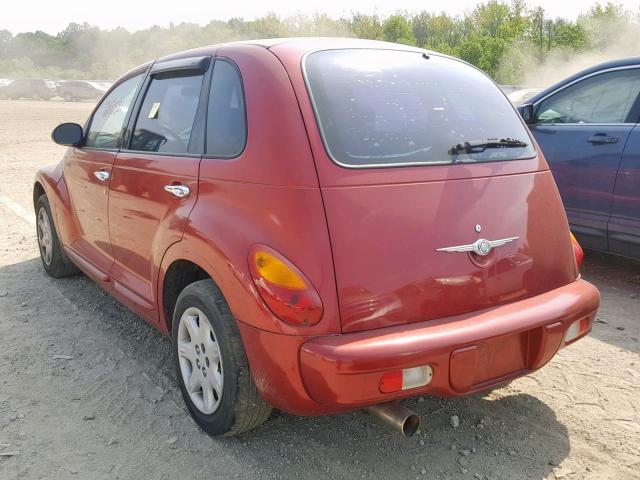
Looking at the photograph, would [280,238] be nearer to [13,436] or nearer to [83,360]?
[13,436]

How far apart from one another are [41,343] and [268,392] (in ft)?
6.83

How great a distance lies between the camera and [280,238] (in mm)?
2311

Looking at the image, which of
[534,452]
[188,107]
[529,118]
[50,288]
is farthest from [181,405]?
[529,118]

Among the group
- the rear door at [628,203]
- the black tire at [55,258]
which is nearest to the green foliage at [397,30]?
the rear door at [628,203]

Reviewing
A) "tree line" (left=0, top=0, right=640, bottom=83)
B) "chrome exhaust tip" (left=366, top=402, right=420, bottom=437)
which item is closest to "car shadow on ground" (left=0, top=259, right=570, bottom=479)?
"chrome exhaust tip" (left=366, top=402, right=420, bottom=437)

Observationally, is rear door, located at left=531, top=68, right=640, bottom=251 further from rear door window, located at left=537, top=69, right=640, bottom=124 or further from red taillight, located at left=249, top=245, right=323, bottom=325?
red taillight, located at left=249, top=245, right=323, bottom=325

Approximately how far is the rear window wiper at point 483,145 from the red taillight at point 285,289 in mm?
903

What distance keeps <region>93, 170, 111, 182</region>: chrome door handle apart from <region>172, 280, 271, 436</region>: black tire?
1.25m

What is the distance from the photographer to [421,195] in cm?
244

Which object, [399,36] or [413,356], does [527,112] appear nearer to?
[413,356]

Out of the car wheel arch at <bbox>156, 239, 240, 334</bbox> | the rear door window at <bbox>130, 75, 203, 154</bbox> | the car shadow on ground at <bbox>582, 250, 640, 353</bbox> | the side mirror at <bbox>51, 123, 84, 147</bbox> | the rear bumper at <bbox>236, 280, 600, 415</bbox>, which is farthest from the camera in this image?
the side mirror at <bbox>51, 123, 84, 147</bbox>

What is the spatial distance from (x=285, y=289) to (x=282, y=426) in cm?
93

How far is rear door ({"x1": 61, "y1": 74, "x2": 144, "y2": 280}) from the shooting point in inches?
147

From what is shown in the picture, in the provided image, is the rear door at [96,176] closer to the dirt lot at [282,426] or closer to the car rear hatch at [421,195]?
the dirt lot at [282,426]
